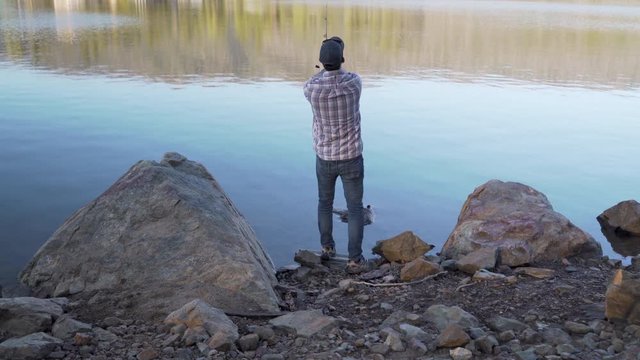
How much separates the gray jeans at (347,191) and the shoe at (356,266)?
0.06 meters

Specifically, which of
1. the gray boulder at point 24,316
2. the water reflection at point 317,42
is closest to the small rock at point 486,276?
the gray boulder at point 24,316

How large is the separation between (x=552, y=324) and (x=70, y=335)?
3774 millimetres

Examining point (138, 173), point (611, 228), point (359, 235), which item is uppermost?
point (138, 173)

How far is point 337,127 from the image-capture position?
24.6 ft

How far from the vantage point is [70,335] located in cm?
531

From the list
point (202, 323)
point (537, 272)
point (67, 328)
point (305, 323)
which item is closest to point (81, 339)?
point (67, 328)

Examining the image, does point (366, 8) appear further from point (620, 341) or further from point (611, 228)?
point (620, 341)

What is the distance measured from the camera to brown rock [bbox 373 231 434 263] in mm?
8500

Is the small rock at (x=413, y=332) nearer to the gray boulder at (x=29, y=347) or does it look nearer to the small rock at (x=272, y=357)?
the small rock at (x=272, y=357)

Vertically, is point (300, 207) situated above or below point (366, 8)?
below

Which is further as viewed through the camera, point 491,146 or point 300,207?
point 491,146

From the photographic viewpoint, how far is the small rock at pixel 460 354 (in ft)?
16.2

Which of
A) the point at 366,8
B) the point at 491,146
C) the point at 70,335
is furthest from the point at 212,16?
the point at 70,335

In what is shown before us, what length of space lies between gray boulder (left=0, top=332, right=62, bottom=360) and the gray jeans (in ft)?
11.4
